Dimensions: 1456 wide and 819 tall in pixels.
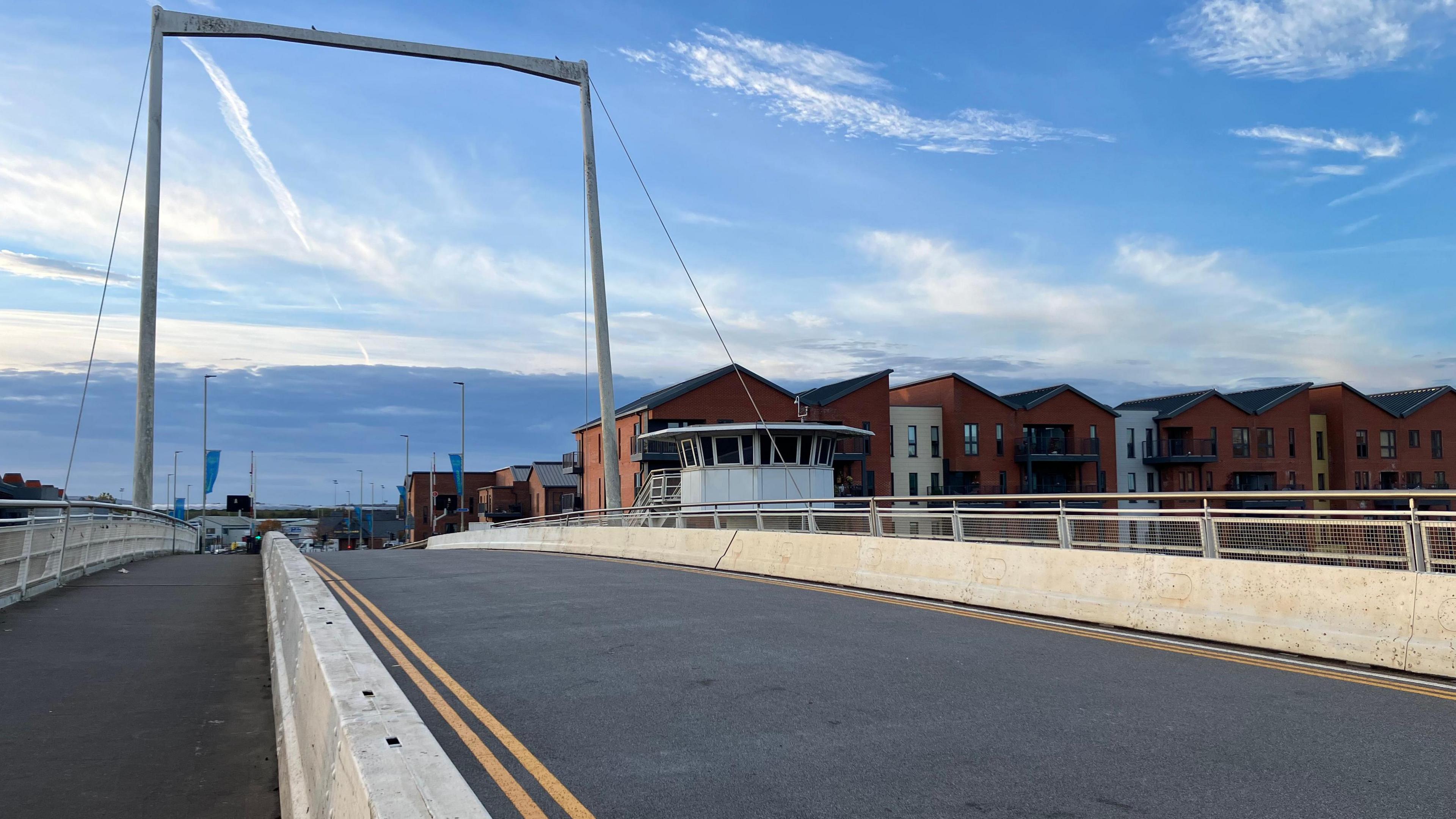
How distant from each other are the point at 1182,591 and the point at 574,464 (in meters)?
68.7

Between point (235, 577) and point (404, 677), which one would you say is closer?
point (404, 677)

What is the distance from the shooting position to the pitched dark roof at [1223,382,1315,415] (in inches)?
2790

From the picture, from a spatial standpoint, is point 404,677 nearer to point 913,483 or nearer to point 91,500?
point 91,500

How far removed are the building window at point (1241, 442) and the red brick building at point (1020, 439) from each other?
8.45 metres

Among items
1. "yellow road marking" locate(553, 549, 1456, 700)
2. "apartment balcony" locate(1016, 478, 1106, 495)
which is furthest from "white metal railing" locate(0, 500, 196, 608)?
"apartment balcony" locate(1016, 478, 1106, 495)

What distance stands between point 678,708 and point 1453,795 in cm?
453

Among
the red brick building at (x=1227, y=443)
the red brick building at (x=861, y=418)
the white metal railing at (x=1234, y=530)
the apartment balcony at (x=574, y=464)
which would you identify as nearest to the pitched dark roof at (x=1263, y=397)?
the red brick building at (x=1227, y=443)

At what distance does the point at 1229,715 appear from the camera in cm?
704

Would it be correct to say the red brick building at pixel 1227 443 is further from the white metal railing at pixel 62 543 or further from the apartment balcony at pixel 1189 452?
the white metal railing at pixel 62 543

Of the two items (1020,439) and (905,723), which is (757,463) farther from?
A: (1020,439)

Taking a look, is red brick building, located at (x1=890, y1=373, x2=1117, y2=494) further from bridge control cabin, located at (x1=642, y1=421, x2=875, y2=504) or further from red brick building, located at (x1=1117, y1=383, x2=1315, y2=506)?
bridge control cabin, located at (x1=642, y1=421, x2=875, y2=504)

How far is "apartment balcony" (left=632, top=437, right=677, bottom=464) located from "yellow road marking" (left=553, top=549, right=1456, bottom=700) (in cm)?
3745

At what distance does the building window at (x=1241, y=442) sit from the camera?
70.4 meters

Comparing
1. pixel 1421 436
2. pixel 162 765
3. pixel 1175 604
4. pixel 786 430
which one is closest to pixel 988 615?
pixel 1175 604
